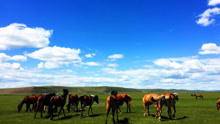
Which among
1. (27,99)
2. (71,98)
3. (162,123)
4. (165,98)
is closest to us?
(162,123)

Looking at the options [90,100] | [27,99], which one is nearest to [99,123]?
[90,100]

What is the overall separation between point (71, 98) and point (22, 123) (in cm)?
937

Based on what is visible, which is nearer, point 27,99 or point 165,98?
point 165,98

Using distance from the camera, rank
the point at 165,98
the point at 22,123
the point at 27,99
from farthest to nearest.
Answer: the point at 27,99 → the point at 165,98 → the point at 22,123

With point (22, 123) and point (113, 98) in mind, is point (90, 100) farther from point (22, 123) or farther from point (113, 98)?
point (22, 123)

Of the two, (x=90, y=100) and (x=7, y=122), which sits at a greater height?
(x=90, y=100)

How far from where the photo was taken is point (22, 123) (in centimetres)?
1867

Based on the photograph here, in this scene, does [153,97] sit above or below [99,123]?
above

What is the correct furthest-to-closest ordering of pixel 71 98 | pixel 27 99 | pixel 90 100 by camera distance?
1. pixel 27 99
2. pixel 71 98
3. pixel 90 100

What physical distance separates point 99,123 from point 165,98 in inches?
350

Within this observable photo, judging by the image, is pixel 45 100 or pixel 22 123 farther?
pixel 45 100

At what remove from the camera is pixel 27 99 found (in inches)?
1185

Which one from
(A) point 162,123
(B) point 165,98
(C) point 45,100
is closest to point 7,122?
(C) point 45,100

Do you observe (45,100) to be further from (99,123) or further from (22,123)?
(99,123)
